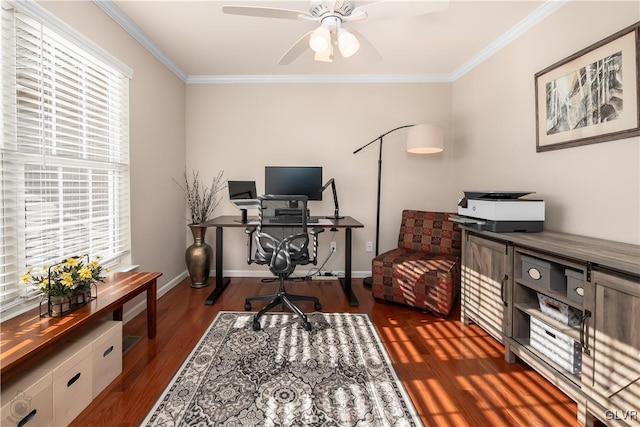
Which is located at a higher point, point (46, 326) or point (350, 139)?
point (350, 139)

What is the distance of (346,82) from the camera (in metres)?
3.51

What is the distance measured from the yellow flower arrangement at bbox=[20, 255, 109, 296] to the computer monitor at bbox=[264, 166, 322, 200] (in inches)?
74.1

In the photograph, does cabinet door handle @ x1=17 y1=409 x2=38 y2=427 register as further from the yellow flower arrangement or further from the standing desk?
the standing desk

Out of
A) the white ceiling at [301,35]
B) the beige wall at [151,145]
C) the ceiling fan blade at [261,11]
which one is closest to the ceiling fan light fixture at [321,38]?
the ceiling fan blade at [261,11]

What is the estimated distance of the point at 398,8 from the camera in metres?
1.74

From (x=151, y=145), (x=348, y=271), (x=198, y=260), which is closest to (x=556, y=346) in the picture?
(x=348, y=271)

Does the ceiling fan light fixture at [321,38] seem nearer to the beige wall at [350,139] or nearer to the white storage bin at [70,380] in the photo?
the beige wall at [350,139]

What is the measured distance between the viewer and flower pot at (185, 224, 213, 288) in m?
3.21

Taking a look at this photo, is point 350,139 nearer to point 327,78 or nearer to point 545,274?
point 327,78

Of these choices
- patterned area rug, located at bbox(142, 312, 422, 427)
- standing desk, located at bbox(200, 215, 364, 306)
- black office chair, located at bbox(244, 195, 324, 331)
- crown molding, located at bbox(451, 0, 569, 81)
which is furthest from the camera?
standing desk, located at bbox(200, 215, 364, 306)

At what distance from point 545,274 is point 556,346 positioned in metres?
0.39

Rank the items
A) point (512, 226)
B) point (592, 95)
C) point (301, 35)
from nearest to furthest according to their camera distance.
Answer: point (592, 95) < point (512, 226) < point (301, 35)

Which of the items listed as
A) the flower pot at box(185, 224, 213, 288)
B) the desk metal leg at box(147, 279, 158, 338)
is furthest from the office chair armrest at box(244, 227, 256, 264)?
the flower pot at box(185, 224, 213, 288)

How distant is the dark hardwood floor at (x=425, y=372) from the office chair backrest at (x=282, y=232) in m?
0.64
